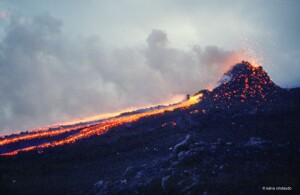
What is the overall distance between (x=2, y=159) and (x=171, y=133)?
27.5 metres

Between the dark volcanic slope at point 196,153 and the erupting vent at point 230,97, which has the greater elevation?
the erupting vent at point 230,97

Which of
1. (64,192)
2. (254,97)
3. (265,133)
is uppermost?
(254,97)

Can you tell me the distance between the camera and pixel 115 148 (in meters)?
35.2

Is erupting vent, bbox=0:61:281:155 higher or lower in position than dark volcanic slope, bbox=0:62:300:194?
higher

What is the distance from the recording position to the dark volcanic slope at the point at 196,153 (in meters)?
15.8

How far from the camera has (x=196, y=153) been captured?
2027cm

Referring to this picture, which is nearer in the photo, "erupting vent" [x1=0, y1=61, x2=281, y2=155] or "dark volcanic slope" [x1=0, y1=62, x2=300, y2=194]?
"dark volcanic slope" [x1=0, y1=62, x2=300, y2=194]

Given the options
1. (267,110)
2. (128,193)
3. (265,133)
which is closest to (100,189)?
(128,193)

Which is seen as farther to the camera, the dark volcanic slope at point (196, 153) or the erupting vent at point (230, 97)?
the erupting vent at point (230, 97)

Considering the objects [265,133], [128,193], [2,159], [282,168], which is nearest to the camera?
[282,168]

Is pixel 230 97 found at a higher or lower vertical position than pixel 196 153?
higher

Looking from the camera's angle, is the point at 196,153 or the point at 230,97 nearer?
the point at 196,153

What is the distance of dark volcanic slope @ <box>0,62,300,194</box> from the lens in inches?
624

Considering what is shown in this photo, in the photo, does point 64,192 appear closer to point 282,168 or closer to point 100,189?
point 100,189
